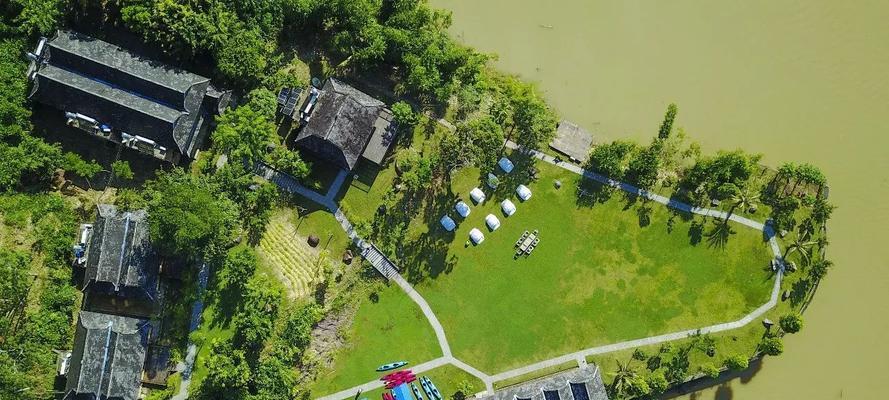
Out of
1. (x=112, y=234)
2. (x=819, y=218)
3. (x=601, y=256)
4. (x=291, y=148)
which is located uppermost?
(x=819, y=218)

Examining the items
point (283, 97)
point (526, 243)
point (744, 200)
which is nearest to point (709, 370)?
point (744, 200)

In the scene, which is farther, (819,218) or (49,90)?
(819,218)

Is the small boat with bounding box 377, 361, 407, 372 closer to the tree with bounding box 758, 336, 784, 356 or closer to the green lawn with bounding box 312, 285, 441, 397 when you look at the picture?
the green lawn with bounding box 312, 285, 441, 397

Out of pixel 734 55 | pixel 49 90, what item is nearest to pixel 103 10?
pixel 49 90

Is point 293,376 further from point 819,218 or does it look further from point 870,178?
point 870,178

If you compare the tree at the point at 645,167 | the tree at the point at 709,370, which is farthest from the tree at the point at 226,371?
the tree at the point at 709,370

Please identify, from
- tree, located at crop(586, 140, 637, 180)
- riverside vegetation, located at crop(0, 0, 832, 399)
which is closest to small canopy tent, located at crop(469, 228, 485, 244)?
riverside vegetation, located at crop(0, 0, 832, 399)

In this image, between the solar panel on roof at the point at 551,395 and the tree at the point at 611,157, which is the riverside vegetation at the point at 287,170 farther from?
the solar panel on roof at the point at 551,395
